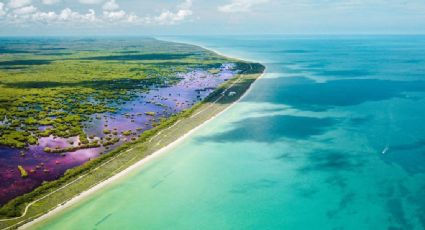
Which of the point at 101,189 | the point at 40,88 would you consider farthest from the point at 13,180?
the point at 40,88

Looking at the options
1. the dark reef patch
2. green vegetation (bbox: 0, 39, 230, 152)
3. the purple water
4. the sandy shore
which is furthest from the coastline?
green vegetation (bbox: 0, 39, 230, 152)

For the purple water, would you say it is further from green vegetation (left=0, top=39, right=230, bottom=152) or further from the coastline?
the coastline

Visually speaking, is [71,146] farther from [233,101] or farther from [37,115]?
[233,101]

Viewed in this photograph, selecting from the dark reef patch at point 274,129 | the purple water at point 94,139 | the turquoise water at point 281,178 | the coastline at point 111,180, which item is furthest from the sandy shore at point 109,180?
the purple water at point 94,139

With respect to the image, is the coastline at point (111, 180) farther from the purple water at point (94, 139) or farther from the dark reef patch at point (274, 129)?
the purple water at point (94, 139)

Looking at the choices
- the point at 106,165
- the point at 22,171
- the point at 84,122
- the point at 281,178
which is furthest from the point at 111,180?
the point at 84,122
